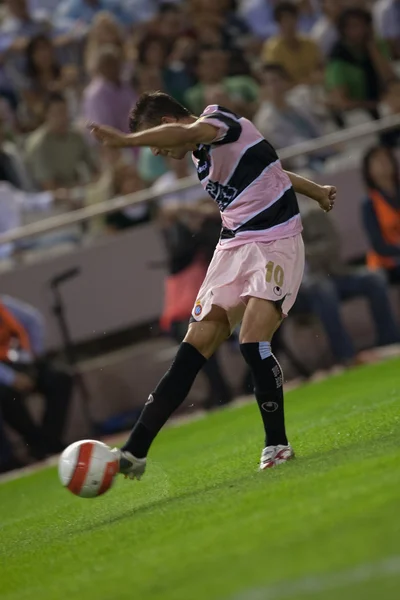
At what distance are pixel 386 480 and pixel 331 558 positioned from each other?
137cm

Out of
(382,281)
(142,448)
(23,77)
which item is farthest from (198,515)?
(23,77)

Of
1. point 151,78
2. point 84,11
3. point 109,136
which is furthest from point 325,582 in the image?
point 84,11

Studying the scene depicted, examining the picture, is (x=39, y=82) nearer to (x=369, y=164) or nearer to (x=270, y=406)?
(x=369, y=164)

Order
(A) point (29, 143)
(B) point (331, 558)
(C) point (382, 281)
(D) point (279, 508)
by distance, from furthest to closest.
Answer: (A) point (29, 143), (C) point (382, 281), (D) point (279, 508), (B) point (331, 558)

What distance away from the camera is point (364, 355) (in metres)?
14.9

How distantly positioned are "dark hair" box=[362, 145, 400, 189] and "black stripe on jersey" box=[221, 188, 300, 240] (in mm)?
6886

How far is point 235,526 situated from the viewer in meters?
6.28

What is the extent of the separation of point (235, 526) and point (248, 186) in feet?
8.87

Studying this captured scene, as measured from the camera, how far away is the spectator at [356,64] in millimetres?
18047

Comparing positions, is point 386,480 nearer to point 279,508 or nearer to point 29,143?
point 279,508

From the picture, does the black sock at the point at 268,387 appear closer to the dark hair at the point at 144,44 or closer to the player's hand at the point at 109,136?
the player's hand at the point at 109,136

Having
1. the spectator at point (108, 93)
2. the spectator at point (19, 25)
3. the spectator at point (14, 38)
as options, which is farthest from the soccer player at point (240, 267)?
the spectator at point (19, 25)

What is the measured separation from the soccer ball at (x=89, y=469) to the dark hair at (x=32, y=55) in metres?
10.5

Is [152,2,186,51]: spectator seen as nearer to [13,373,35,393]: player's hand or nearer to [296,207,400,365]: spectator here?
[296,207,400,365]: spectator
